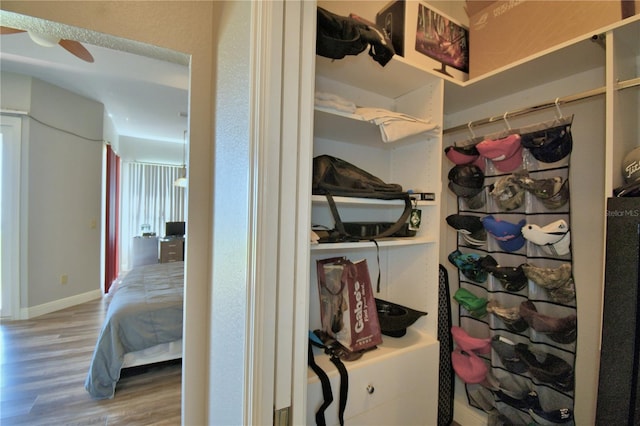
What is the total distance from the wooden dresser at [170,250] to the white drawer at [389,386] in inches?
197

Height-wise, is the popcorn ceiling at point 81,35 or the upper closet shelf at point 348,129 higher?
the popcorn ceiling at point 81,35

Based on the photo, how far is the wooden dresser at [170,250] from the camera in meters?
5.19

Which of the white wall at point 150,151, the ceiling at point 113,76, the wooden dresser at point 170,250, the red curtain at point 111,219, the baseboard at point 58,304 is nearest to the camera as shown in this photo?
the ceiling at point 113,76

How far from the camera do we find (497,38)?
1320 mm

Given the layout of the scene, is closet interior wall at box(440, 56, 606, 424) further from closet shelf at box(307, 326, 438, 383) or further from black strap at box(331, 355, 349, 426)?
black strap at box(331, 355, 349, 426)

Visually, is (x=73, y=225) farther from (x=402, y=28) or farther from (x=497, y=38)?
(x=497, y=38)

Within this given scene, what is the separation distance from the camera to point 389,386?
3.79ft

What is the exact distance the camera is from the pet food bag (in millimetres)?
1166

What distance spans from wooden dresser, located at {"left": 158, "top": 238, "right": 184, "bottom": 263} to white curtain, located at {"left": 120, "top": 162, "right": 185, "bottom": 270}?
3.12ft

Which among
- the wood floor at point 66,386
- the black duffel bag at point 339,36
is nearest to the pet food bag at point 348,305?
the black duffel bag at point 339,36

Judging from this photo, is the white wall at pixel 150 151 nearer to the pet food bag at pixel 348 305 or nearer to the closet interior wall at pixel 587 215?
the pet food bag at pixel 348 305

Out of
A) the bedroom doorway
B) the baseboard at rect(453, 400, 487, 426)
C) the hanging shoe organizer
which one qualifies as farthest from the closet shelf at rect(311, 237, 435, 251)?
the bedroom doorway

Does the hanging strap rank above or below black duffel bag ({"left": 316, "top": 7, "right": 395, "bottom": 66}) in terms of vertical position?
below

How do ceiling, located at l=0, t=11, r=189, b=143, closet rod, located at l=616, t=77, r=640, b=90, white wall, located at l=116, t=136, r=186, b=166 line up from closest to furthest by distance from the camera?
closet rod, located at l=616, t=77, r=640, b=90, ceiling, located at l=0, t=11, r=189, b=143, white wall, located at l=116, t=136, r=186, b=166
